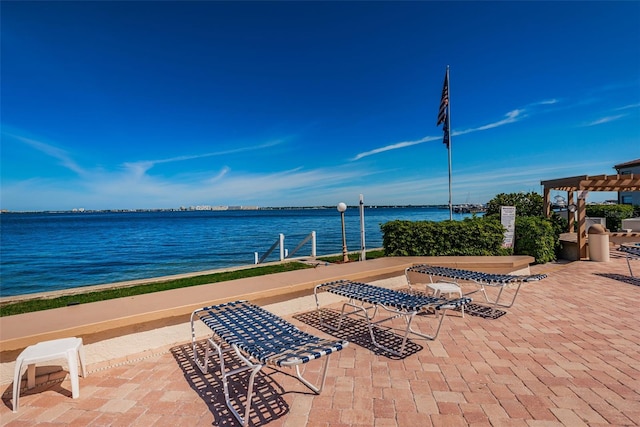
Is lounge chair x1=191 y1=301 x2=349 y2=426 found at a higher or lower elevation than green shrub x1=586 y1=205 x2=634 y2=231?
lower

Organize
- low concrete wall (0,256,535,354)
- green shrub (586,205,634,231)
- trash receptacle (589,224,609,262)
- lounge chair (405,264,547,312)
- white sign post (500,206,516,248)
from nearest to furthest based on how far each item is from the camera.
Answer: low concrete wall (0,256,535,354)
lounge chair (405,264,547,312)
white sign post (500,206,516,248)
trash receptacle (589,224,609,262)
green shrub (586,205,634,231)

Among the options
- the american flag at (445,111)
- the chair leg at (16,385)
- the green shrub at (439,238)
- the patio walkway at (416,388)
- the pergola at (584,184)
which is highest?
the american flag at (445,111)

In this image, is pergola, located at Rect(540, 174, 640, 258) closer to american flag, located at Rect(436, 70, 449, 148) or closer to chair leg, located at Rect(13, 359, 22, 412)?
american flag, located at Rect(436, 70, 449, 148)

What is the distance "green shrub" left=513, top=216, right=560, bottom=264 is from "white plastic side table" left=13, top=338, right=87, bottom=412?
9.49 meters

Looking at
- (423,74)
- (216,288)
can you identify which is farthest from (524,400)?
(423,74)

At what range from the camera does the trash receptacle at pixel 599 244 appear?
26.8 ft

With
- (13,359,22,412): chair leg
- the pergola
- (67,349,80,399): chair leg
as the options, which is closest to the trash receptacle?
the pergola

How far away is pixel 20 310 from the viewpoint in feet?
15.1

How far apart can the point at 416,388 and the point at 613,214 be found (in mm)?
17954

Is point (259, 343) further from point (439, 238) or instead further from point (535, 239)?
point (535, 239)

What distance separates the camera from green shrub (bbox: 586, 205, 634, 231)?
45.3ft

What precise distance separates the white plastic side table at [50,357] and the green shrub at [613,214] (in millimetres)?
19021

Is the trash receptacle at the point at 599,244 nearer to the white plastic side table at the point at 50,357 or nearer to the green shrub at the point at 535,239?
the green shrub at the point at 535,239

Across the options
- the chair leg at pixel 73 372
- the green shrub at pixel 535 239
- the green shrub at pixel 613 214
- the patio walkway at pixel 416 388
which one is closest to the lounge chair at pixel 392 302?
the patio walkway at pixel 416 388
